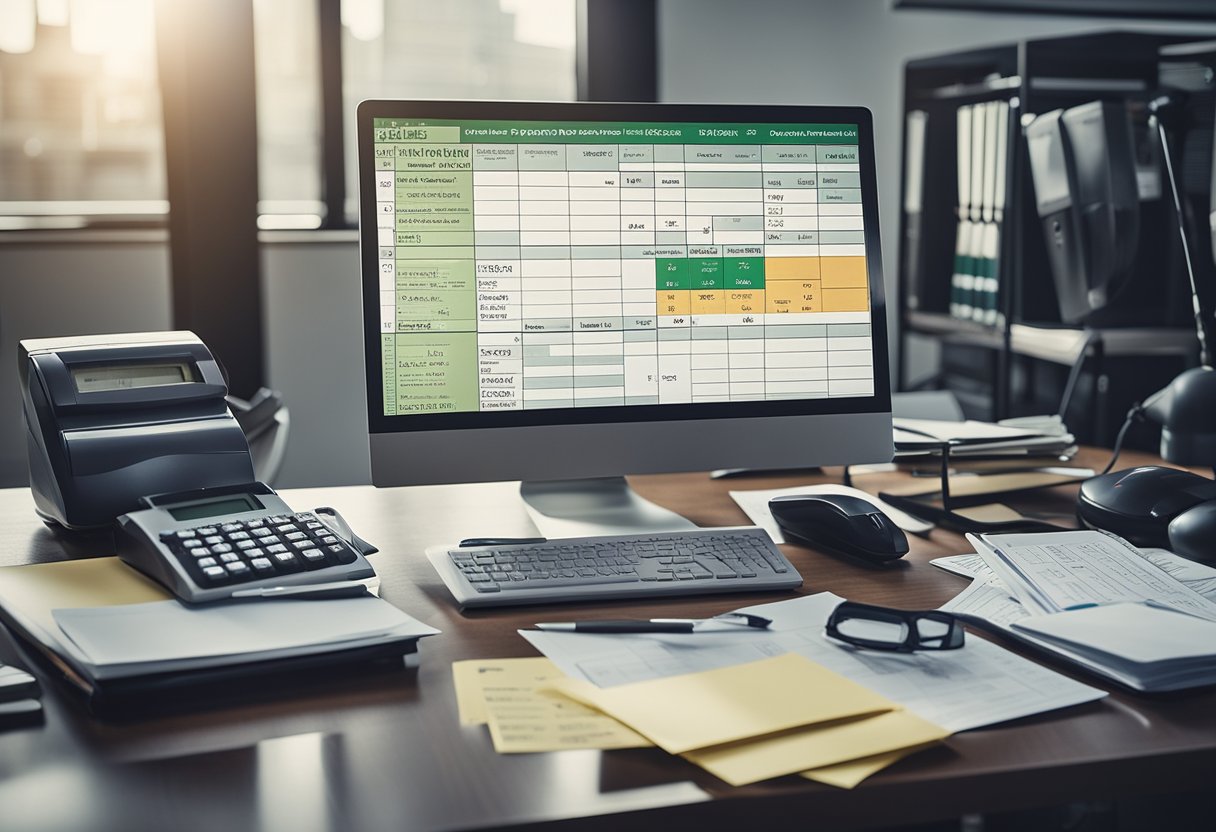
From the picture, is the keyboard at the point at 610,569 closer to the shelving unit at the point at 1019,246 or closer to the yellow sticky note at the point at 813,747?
the yellow sticky note at the point at 813,747

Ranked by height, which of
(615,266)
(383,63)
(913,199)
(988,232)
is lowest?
(615,266)

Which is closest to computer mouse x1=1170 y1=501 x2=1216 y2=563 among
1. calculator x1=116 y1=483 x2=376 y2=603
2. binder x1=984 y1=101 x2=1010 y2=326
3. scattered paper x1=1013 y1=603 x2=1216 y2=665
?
scattered paper x1=1013 y1=603 x2=1216 y2=665

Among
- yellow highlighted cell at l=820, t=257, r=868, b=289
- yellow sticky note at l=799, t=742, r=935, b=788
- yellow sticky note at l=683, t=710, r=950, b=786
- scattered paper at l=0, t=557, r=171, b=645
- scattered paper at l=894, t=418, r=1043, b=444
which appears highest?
yellow highlighted cell at l=820, t=257, r=868, b=289

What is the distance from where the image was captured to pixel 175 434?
117 centimetres

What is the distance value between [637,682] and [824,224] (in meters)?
0.63

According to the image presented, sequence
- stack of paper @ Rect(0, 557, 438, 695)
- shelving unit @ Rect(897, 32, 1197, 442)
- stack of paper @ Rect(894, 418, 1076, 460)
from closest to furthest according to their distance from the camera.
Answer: stack of paper @ Rect(0, 557, 438, 695) < stack of paper @ Rect(894, 418, 1076, 460) < shelving unit @ Rect(897, 32, 1197, 442)

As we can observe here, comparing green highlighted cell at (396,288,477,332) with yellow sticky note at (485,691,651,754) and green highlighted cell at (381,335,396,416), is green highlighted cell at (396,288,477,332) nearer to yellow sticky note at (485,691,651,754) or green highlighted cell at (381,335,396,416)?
green highlighted cell at (381,335,396,416)

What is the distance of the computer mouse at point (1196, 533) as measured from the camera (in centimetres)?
104

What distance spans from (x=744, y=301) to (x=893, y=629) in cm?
44

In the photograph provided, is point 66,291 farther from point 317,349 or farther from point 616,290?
point 616,290

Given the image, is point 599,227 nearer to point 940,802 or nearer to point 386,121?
point 386,121

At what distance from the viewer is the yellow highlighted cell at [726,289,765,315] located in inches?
47.4

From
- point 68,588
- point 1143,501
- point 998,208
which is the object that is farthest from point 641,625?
point 998,208

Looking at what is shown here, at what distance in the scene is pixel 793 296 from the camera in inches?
48.0
